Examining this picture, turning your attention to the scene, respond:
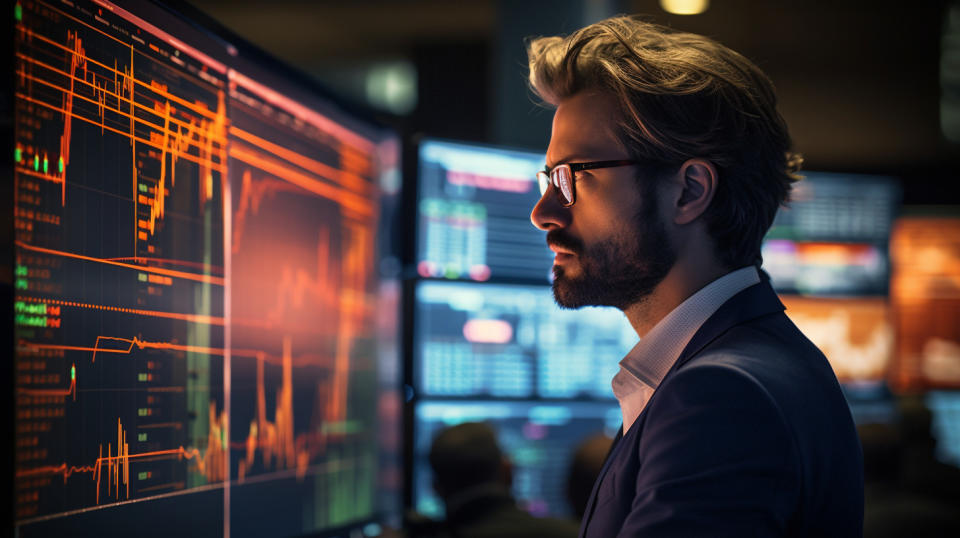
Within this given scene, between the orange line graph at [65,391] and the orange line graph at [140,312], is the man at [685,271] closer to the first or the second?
the orange line graph at [140,312]

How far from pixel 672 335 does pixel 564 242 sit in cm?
26

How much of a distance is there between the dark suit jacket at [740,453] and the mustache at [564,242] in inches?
12.3

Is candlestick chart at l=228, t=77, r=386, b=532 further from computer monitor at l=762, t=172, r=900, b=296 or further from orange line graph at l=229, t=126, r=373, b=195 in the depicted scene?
computer monitor at l=762, t=172, r=900, b=296

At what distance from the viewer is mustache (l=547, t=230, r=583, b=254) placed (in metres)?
1.43

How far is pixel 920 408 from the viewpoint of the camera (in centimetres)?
402

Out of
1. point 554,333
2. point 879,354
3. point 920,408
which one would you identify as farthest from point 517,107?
point 920,408

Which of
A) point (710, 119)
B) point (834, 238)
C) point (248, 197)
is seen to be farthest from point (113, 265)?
point (834, 238)

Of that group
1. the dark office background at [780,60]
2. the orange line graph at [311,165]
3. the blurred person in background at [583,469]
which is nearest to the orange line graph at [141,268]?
the orange line graph at [311,165]

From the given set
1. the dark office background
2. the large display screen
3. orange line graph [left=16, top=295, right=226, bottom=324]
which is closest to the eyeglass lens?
orange line graph [left=16, top=295, right=226, bottom=324]

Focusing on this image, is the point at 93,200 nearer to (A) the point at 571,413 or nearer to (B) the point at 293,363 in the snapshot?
(B) the point at 293,363

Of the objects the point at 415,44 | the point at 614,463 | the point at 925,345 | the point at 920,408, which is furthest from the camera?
the point at 415,44

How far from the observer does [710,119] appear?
Answer: 135cm

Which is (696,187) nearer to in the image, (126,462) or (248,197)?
(248,197)

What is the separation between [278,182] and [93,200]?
0.49 metres
